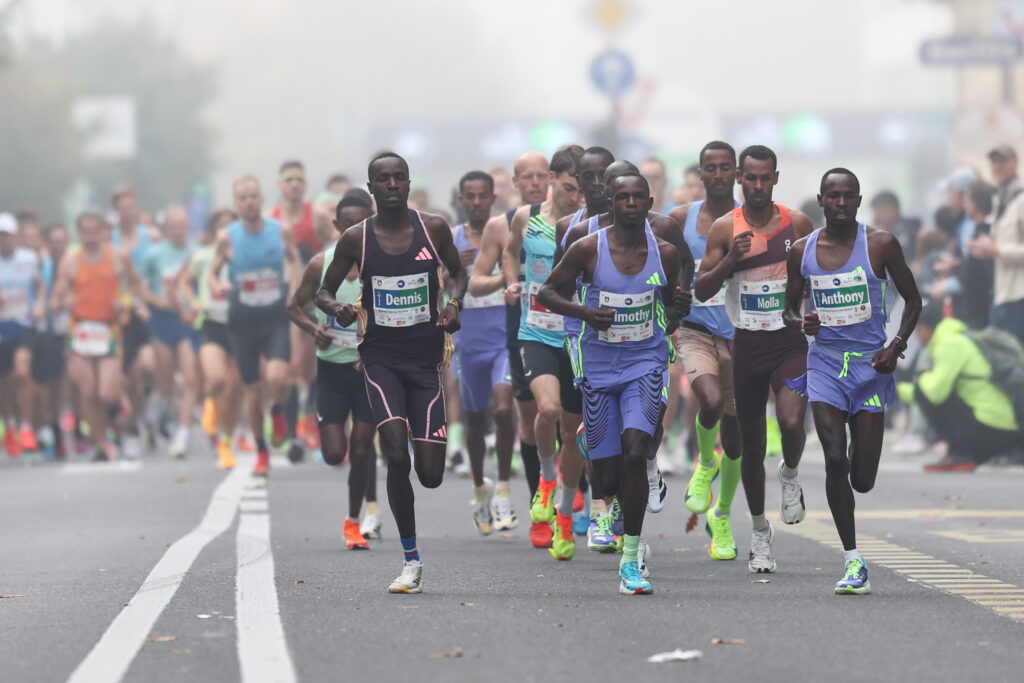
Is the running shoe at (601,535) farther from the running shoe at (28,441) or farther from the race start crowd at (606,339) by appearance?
the running shoe at (28,441)

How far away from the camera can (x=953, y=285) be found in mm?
18094

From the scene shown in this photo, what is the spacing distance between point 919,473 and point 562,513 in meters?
6.61

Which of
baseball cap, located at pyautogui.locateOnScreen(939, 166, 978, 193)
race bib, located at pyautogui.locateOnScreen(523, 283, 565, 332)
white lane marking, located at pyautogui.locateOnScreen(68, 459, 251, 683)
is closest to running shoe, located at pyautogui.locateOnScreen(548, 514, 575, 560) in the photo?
race bib, located at pyautogui.locateOnScreen(523, 283, 565, 332)

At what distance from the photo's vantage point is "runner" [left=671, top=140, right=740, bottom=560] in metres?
10.9

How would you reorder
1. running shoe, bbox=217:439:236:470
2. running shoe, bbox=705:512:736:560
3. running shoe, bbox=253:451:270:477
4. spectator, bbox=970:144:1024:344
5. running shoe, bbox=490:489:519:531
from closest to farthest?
running shoe, bbox=705:512:736:560 < running shoe, bbox=490:489:519:531 < running shoe, bbox=253:451:270:477 < spectator, bbox=970:144:1024:344 < running shoe, bbox=217:439:236:470

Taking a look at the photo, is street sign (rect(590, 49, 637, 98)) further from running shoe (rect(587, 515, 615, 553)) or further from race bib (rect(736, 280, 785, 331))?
race bib (rect(736, 280, 785, 331))

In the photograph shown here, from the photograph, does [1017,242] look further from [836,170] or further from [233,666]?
[233,666]

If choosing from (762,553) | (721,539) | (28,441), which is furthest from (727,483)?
(28,441)

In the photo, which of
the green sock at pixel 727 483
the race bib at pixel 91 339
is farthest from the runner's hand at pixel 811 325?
the race bib at pixel 91 339

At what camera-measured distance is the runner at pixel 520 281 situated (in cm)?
1178

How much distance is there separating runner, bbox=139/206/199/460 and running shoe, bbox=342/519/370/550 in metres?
10.2

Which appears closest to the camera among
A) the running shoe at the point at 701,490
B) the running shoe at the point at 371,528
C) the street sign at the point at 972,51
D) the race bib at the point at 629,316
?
the race bib at the point at 629,316

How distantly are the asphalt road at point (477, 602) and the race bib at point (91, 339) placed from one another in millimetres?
6058

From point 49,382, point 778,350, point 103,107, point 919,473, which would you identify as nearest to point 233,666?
point 778,350
